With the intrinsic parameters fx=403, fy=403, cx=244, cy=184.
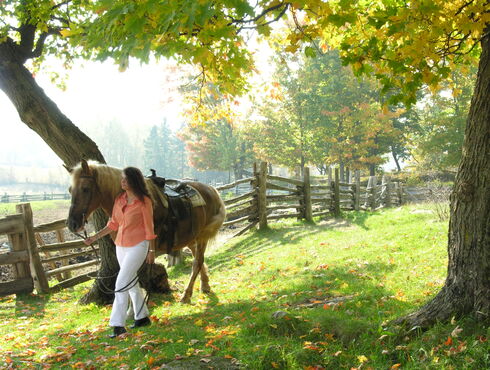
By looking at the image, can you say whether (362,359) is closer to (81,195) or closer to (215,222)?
(81,195)

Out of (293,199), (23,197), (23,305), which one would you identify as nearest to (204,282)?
(23,305)

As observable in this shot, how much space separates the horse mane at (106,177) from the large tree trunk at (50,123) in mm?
1501

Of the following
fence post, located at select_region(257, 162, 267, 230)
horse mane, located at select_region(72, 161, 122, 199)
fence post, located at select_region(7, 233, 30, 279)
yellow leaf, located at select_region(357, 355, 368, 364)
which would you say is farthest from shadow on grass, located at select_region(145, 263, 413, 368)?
fence post, located at select_region(257, 162, 267, 230)

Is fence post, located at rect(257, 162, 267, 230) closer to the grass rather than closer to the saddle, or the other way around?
the grass

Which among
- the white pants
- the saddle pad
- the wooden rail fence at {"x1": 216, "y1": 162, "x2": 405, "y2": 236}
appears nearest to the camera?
the white pants

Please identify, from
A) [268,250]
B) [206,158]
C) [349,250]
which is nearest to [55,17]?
[268,250]

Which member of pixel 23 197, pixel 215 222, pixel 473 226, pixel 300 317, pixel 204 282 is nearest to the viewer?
pixel 473 226

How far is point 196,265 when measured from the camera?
6.60 metres

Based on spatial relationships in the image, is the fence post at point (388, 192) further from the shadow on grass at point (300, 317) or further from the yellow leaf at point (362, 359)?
the yellow leaf at point (362, 359)

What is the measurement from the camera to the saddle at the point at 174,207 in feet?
19.2

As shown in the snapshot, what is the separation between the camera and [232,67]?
14.2 ft

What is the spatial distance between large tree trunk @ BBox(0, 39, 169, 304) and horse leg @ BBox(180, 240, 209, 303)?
4.02ft

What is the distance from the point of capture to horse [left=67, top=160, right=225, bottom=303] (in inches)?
189

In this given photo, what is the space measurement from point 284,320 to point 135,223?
2056 millimetres
